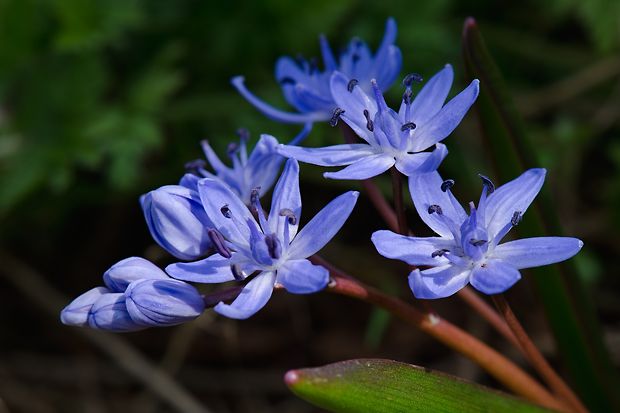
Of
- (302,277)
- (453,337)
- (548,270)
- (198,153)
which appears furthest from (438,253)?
(198,153)

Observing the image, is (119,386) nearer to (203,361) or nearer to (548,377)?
(203,361)

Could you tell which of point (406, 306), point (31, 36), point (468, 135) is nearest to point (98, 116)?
point (31, 36)

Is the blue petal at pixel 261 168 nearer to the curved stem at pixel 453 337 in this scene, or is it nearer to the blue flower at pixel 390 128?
the blue flower at pixel 390 128

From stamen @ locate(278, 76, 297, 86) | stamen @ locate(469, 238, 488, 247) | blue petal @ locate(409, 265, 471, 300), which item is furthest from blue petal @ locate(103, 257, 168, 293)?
stamen @ locate(278, 76, 297, 86)

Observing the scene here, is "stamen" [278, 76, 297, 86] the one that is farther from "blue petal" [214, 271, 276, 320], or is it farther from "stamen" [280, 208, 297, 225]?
"blue petal" [214, 271, 276, 320]

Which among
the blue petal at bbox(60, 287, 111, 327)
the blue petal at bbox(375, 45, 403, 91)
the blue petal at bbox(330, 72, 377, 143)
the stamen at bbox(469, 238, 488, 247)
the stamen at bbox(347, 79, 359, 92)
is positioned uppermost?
the blue petal at bbox(375, 45, 403, 91)

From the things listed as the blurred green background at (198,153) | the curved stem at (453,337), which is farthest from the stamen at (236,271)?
the blurred green background at (198,153)

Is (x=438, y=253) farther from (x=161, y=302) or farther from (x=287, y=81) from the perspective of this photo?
(x=287, y=81)
